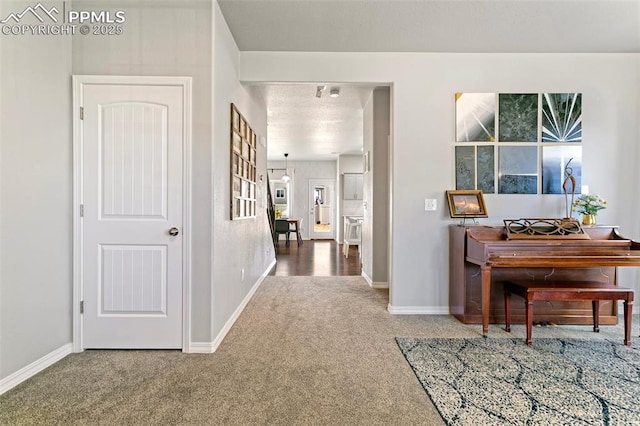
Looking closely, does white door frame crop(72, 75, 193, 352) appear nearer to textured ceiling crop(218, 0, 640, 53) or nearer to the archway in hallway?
textured ceiling crop(218, 0, 640, 53)

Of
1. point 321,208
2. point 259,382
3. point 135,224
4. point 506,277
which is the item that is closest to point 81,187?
point 135,224

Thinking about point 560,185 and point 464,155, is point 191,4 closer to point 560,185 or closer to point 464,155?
point 464,155

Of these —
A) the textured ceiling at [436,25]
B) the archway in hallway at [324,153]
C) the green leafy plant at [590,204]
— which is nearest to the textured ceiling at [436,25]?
the textured ceiling at [436,25]

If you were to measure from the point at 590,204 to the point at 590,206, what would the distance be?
0.03 metres

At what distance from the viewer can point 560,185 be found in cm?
317

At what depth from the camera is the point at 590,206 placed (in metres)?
2.93

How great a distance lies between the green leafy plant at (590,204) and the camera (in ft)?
9.58

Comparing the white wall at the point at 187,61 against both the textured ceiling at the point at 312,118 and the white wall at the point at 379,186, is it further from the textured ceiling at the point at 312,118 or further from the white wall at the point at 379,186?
the white wall at the point at 379,186

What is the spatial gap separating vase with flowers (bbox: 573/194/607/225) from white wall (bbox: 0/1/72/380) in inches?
172

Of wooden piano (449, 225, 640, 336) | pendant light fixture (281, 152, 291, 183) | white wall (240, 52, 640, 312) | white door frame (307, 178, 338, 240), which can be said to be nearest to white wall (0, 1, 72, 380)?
white wall (240, 52, 640, 312)

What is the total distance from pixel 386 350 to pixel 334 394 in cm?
70

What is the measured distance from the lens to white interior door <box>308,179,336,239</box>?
10.2m

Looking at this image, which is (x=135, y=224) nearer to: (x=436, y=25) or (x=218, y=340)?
(x=218, y=340)

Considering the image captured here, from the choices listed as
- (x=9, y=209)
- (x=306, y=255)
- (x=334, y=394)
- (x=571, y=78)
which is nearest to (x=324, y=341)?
(x=334, y=394)
